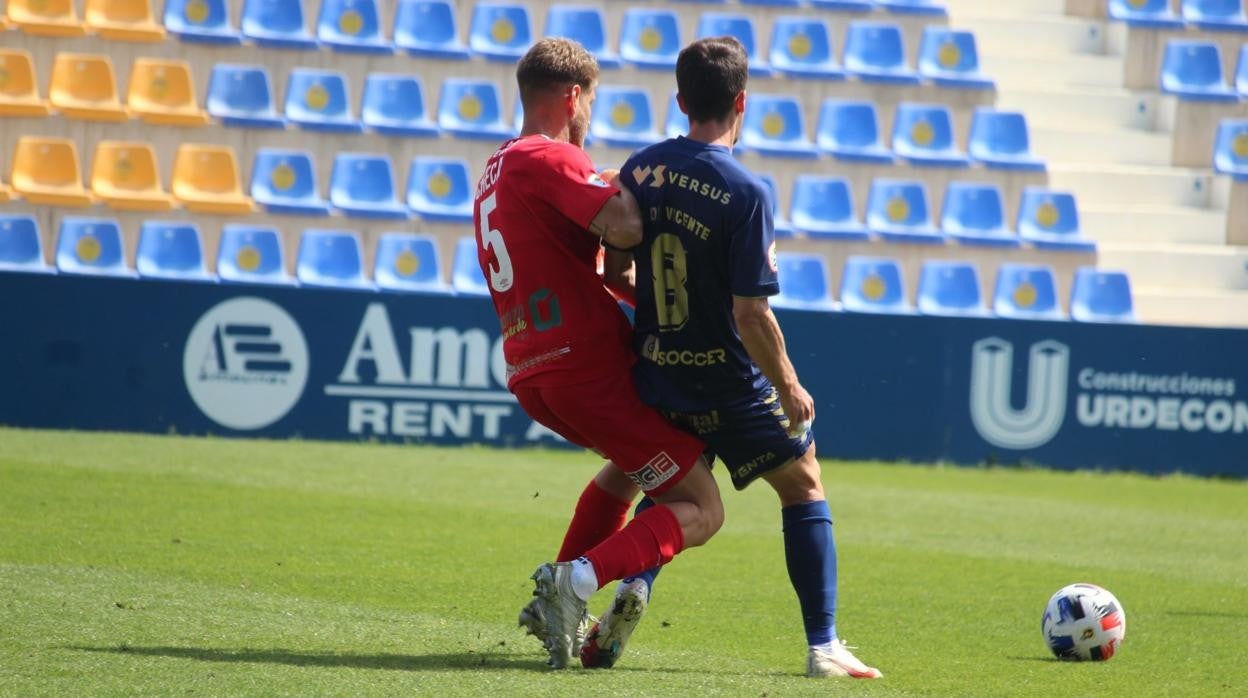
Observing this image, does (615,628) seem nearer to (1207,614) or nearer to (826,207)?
(1207,614)

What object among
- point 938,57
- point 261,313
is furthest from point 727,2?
point 261,313

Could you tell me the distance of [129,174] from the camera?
46.6ft

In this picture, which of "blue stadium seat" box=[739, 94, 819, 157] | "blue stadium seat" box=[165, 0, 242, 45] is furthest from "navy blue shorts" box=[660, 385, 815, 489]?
"blue stadium seat" box=[165, 0, 242, 45]

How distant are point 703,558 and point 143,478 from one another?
3568mm

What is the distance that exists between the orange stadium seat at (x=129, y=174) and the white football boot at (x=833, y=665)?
10548 millimetres

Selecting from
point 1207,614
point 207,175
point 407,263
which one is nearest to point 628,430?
point 1207,614

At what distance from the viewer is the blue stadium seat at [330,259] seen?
13664mm

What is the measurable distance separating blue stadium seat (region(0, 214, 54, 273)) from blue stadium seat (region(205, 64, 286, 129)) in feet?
7.21

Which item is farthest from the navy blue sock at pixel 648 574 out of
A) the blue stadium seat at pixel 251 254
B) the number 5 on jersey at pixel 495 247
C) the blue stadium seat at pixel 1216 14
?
the blue stadium seat at pixel 1216 14

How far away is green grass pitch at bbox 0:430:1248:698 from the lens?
4.68m

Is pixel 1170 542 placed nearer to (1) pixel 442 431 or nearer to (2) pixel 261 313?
(1) pixel 442 431

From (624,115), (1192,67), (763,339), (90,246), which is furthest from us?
(1192,67)

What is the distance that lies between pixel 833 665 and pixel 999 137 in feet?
39.8

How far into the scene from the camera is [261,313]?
39.8 feet
